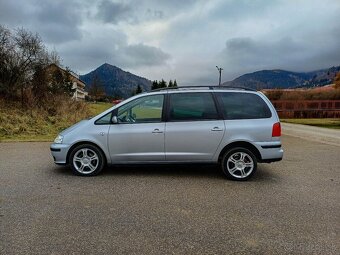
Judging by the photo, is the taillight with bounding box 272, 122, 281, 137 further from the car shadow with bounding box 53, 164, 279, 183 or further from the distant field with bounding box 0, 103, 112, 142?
the distant field with bounding box 0, 103, 112, 142

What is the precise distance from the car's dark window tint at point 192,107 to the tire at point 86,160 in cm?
161

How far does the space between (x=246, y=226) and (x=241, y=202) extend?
0.92 metres

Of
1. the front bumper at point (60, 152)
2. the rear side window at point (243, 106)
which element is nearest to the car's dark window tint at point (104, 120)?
the front bumper at point (60, 152)

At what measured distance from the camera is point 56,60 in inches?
847

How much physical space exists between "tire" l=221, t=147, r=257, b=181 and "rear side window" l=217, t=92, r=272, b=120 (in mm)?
666

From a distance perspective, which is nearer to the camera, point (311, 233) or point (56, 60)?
point (311, 233)

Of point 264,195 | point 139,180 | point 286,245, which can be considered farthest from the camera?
point 139,180

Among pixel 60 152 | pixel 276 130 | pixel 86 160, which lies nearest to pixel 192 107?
pixel 276 130

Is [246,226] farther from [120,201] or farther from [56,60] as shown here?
[56,60]

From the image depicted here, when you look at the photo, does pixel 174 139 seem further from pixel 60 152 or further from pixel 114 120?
pixel 60 152

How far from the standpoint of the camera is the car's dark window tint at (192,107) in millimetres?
6340

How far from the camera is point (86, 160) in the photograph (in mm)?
6434

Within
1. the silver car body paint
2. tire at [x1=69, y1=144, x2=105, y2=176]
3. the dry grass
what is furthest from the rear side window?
the dry grass

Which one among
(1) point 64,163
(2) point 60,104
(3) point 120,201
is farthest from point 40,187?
(2) point 60,104
